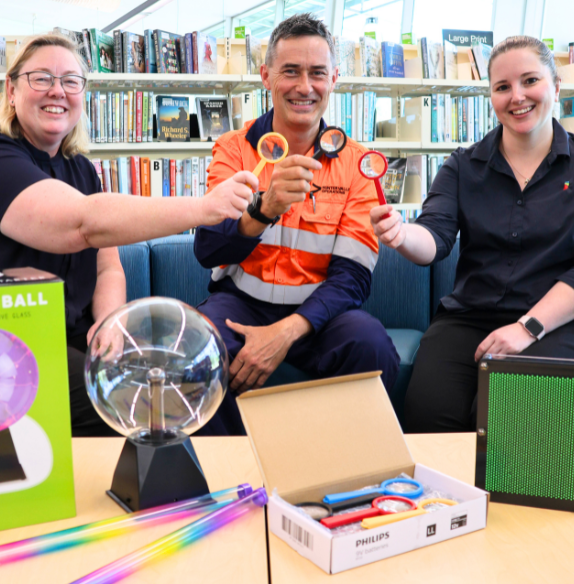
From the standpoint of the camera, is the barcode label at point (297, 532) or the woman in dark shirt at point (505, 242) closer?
the barcode label at point (297, 532)

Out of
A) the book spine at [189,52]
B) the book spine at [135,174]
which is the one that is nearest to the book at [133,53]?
the book spine at [189,52]

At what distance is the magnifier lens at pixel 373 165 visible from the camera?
4.83 feet

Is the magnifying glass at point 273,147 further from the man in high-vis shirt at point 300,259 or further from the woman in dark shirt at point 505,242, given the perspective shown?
the woman in dark shirt at point 505,242

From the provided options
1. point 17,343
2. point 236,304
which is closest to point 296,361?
point 236,304

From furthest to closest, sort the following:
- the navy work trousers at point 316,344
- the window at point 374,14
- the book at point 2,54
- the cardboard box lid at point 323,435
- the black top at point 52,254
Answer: the window at point 374,14 → the book at point 2,54 → the navy work trousers at point 316,344 → the black top at point 52,254 → the cardboard box lid at point 323,435

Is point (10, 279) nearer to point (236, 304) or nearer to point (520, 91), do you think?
point (236, 304)

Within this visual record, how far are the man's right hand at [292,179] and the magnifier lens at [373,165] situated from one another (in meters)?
0.16

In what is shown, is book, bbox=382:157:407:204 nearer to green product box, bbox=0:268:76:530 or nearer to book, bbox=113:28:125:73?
book, bbox=113:28:125:73

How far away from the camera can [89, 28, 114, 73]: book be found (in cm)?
344

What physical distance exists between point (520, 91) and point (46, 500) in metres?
1.64

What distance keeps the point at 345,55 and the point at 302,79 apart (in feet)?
7.78

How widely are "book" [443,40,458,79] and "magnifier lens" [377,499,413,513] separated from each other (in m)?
4.00

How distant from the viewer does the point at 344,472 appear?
2.83 ft

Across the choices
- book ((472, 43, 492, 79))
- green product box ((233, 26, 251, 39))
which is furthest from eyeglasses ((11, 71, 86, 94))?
book ((472, 43, 492, 79))
